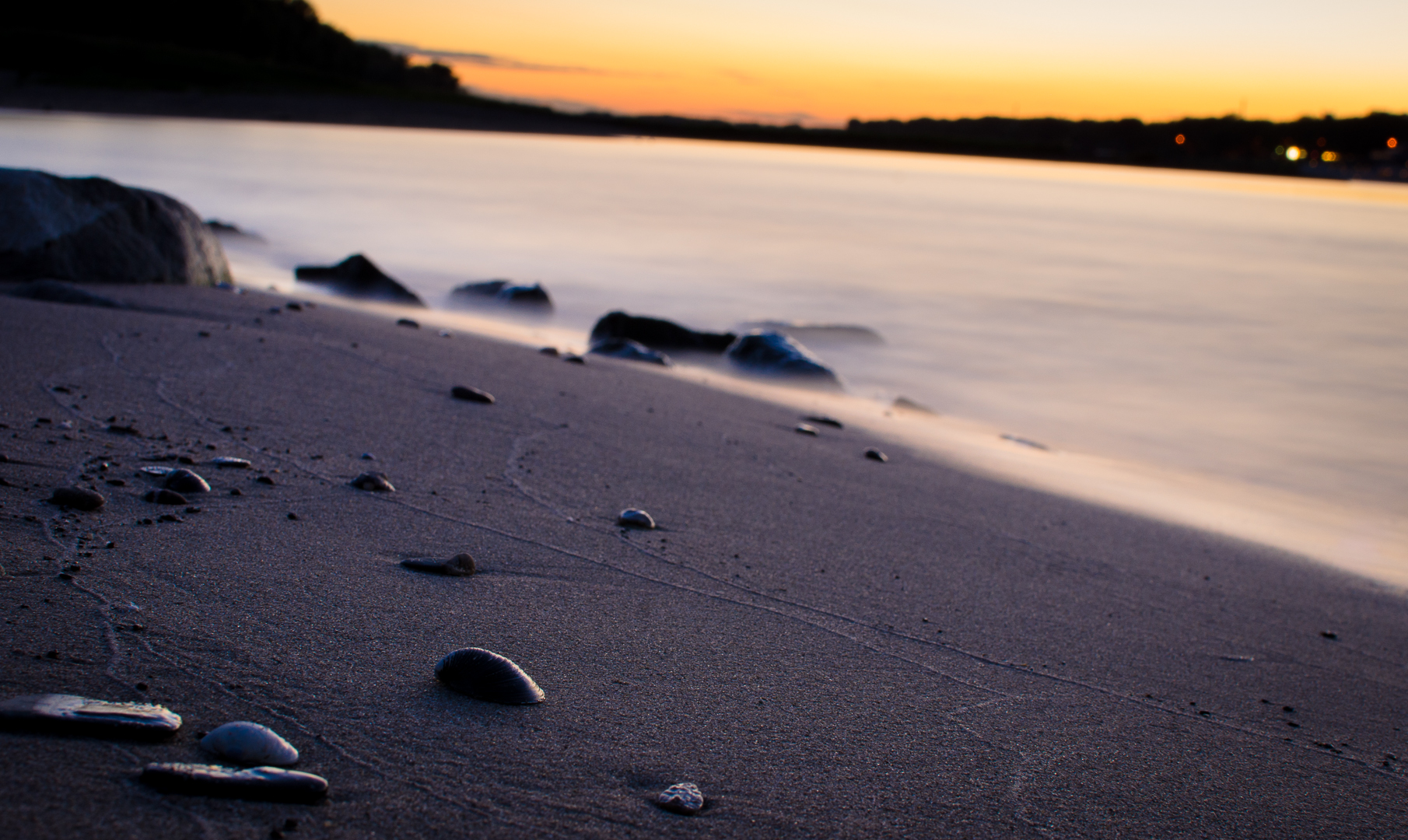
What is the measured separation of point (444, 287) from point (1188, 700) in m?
8.57

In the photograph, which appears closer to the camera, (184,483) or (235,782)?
(235,782)

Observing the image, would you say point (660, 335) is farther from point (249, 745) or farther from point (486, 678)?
point (249, 745)

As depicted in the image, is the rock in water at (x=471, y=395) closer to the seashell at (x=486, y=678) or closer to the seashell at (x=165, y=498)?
the seashell at (x=165, y=498)

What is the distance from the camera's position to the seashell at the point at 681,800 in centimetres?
133

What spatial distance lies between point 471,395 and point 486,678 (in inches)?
84.1

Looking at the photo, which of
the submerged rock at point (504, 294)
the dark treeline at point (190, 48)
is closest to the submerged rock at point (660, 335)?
the submerged rock at point (504, 294)

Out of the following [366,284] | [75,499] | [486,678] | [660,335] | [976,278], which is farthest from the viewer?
[976,278]

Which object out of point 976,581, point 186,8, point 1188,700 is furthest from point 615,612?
point 186,8

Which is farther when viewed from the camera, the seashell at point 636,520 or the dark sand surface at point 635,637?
the seashell at point 636,520

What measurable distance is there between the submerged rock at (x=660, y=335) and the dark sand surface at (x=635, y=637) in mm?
2887

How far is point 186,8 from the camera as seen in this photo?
186ft

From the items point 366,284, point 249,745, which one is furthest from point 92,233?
point 249,745

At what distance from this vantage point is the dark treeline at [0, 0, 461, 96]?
40312 mm

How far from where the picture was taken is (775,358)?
585cm
